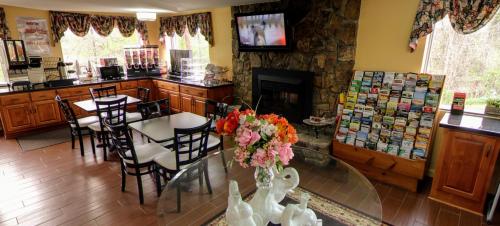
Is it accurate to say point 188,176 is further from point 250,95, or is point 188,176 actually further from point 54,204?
point 250,95

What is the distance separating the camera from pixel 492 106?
254cm

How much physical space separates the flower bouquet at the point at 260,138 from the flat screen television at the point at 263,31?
2.60 m

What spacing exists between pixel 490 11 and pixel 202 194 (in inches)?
123

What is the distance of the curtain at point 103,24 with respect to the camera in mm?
5367

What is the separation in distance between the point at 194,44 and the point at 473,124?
4.91 m

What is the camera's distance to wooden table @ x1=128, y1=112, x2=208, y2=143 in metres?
2.62

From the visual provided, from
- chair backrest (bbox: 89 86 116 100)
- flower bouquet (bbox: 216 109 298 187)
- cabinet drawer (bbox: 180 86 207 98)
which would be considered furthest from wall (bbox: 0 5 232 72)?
flower bouquet (bbox: 216 109 298 187)

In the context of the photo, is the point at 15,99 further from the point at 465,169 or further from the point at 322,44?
the point at 465,169

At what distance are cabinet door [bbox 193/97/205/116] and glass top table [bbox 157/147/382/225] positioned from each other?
1976 millimetres

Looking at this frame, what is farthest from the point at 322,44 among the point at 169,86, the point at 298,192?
the point at 169,86

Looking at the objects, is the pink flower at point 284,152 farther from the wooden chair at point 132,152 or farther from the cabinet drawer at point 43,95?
the cabinet drawer at point 43,95

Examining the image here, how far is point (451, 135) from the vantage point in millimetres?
2412

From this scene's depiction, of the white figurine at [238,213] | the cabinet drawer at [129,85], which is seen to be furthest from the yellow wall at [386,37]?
the cabinet drawer at [129,85]

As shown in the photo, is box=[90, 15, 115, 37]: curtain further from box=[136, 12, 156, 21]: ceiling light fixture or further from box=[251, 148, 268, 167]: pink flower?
box=[251, 148, 268, 167]: pink flower
